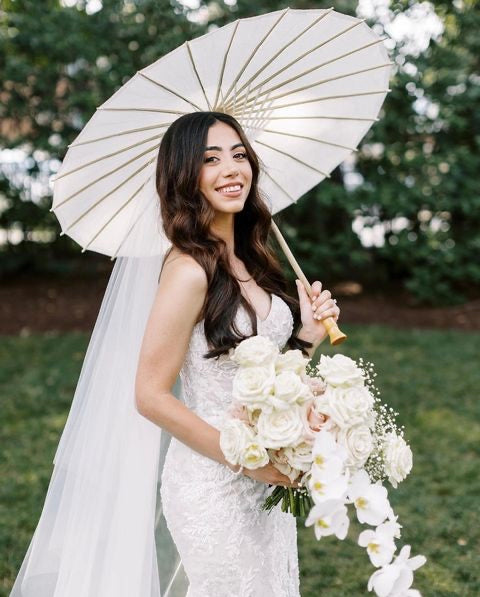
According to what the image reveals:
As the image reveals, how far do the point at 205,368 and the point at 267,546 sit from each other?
0.64 m

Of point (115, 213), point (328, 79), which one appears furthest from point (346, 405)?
point (328, 79)

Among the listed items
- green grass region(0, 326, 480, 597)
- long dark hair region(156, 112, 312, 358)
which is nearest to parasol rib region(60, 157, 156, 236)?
long dark hair region(156, 112, 312, 358)

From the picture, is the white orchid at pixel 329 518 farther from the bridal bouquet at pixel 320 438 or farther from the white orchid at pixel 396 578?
the white orchid at pixel 396 578

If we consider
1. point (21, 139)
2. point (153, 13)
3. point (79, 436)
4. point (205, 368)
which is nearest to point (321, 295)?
point (205, 368)

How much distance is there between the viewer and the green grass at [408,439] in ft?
14.6

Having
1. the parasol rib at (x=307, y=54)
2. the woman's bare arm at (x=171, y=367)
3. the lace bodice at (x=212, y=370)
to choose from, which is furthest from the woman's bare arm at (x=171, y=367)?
the parasol rib at (x=307, y=54)

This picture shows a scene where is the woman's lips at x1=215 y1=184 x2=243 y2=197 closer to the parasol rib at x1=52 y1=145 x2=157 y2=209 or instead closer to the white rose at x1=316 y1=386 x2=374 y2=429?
the parasol rib at x1=52 y1=145 x2=157 y2=209

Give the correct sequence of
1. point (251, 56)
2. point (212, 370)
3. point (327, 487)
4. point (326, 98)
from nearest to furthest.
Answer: point (327, 487), point (212, 370), point (251, 56), point (326, 98)

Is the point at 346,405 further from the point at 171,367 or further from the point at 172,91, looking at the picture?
the point at 172,91

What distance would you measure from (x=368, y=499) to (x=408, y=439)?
13.6 ft

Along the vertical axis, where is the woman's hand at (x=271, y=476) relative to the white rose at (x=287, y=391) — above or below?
below

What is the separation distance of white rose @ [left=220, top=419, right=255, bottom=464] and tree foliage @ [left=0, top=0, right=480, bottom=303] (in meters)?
7.61

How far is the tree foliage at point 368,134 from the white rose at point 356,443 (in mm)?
7607

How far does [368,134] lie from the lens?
1003 cm
